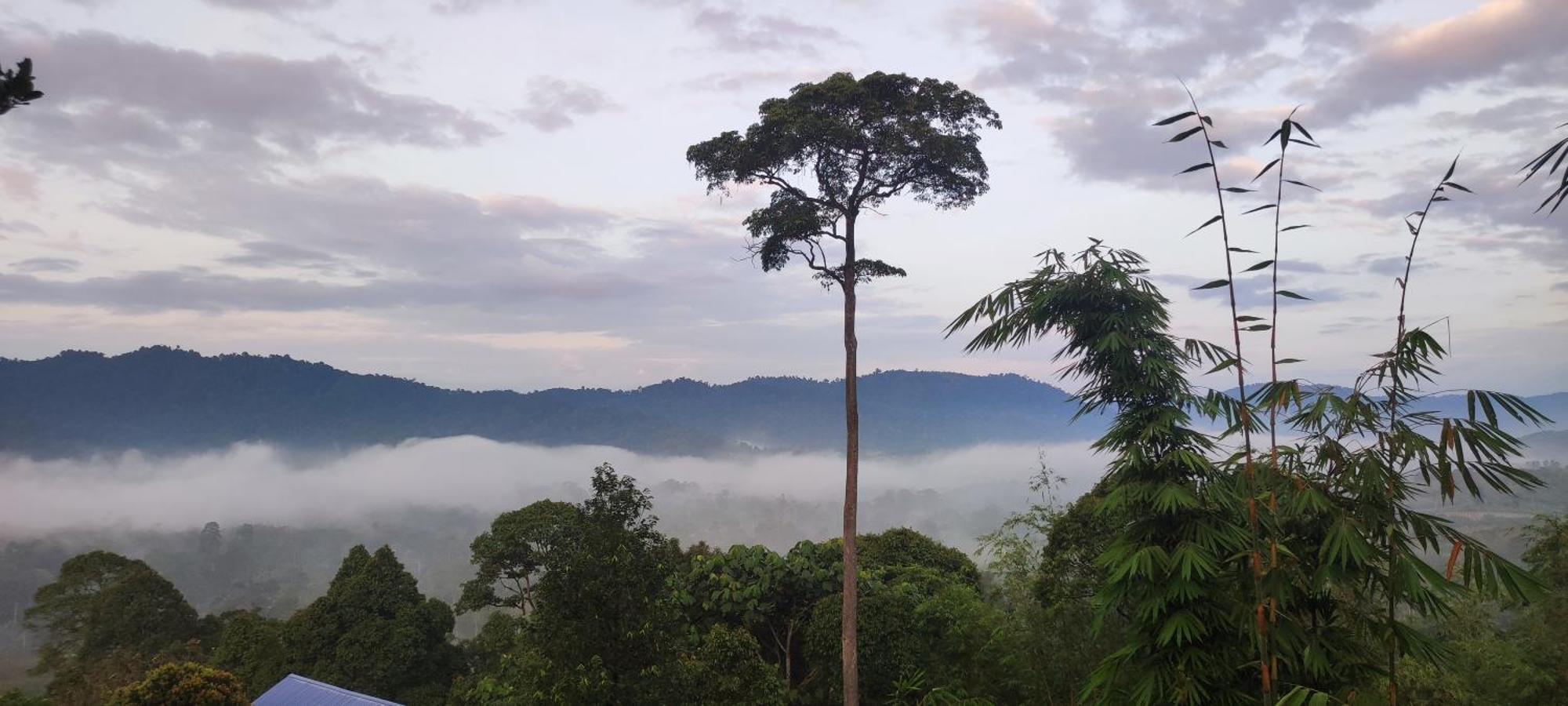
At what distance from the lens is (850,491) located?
50.0 ft

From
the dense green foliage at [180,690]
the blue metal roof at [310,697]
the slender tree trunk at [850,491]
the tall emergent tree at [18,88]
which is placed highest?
the tall emergent tree at [18,88]

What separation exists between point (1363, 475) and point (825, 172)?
11.6 metres

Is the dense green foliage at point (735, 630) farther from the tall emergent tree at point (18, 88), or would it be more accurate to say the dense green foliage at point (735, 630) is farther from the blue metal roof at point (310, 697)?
the tall emergent tree at point (18, 88)

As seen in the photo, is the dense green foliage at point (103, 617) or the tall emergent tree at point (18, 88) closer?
the tall emergent tree at point (18, 88)

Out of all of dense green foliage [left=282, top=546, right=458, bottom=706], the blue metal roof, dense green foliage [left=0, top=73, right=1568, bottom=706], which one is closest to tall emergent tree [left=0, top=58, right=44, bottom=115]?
dense green foliage [left=0, top=73, right=1568, bottom=706]

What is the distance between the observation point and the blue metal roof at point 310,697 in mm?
17547

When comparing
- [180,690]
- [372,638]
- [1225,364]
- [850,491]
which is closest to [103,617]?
[372,638]

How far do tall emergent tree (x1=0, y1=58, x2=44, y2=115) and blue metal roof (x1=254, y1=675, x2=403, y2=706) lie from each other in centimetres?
1450

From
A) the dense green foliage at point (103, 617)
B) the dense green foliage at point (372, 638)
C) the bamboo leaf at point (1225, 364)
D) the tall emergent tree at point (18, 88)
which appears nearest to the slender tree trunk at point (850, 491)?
the bamboo leaf at point (1225, 364)

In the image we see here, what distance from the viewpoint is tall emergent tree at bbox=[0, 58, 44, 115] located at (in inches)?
265

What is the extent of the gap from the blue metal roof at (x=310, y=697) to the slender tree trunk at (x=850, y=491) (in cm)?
1078

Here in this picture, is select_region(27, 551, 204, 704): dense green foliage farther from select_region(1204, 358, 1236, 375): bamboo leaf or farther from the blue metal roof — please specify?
select_region(1204, 358, 1236, 375): bamboo leaf

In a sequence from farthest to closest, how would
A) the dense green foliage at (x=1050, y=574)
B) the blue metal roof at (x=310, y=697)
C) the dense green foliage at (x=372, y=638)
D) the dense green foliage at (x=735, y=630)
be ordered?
the dense green foliage at (x=372, y=638) < the blue metal roof at (x=310, y=697) < the dense green foliage at (x=735, y=630) < the dense green foliage at (x=1050, y=574)

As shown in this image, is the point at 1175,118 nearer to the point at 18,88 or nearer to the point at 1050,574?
the point at 18,88
